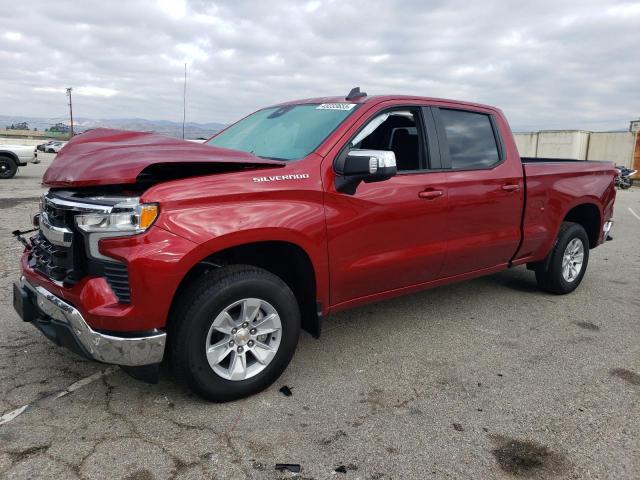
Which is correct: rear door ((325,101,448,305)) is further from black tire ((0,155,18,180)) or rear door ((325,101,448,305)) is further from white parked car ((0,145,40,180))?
black tire ((0,155,18,180))

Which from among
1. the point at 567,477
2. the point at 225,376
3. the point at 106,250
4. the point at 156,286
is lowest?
the point at 567,477

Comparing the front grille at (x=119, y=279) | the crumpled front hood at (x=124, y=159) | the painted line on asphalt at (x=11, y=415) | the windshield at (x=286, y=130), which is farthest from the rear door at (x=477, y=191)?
the painted line on asphalt at (x=11, y=415)

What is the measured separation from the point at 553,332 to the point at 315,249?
2434 mm

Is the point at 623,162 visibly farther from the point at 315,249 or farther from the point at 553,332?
the point at 315,249

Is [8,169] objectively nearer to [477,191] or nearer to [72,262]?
[72,262]

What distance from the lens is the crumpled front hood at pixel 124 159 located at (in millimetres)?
2699

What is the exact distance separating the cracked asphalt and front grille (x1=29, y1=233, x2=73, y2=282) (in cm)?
73

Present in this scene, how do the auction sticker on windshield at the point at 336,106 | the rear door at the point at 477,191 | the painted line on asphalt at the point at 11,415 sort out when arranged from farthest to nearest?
1. the rear door at the point at 477,191
2. the auction sticker on windshield at the point at 336,106
3. the painted line on asphalt at the point at 11,415

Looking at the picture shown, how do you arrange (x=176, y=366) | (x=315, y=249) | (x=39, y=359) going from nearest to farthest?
1. (x=176, y=366)
2. (x=315, y=249)
3. (x=39, y=359)

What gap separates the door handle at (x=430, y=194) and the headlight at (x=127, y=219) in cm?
194

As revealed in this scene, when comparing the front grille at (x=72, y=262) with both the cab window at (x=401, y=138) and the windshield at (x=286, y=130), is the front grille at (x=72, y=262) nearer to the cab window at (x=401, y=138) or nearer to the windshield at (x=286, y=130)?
the windshield at (x=286, y=130)

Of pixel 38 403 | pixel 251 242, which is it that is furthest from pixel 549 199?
pixel 38 403

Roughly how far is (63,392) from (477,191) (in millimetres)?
3264

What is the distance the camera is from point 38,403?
9.91 ft
